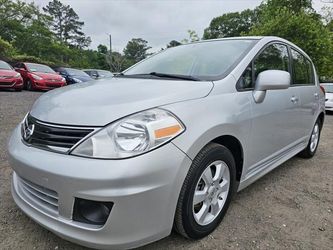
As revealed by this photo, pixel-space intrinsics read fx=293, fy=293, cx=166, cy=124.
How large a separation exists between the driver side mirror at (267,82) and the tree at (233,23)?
169 feet

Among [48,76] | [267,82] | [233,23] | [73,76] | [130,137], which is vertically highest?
[233,23]

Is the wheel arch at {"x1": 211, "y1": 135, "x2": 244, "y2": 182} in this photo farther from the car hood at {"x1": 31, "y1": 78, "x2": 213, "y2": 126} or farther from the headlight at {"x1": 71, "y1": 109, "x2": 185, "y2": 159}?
the headlight at {"x1": 71, "y1": 109, "x2": 185, "y2": 159}

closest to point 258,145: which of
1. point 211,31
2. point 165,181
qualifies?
point 165,181

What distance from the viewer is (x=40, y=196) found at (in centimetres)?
183

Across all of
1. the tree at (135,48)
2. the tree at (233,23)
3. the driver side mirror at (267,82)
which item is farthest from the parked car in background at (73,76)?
the tree at (135,48)

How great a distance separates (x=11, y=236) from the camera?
2045 mm

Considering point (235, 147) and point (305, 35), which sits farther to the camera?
point (305, 35)

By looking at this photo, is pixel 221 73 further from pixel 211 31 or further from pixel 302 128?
pixel 211 31

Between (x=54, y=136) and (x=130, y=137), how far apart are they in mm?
482

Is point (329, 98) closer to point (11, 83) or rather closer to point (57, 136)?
point (57, 136)

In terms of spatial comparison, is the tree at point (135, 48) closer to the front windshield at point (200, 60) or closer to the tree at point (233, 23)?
the tree at point (233, 23)

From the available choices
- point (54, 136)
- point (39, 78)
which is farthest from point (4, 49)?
point (54, 136)

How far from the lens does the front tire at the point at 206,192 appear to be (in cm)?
188

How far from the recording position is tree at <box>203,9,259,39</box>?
168ft
